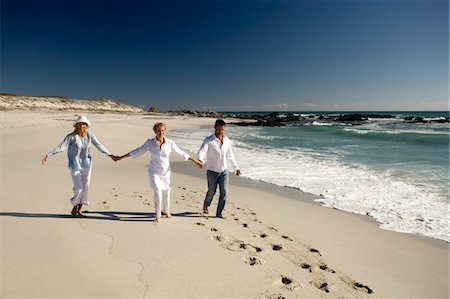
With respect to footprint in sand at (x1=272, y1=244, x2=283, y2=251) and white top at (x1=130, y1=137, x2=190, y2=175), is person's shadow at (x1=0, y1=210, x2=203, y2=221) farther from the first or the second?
footprint in sand at (x1=272, y1=244, x2=283, y2=251)

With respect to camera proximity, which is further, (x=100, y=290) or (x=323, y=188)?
(x=323, y=188)

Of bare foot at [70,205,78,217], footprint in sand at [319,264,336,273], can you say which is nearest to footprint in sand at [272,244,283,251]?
footprint in sand at [319,264,336,273]

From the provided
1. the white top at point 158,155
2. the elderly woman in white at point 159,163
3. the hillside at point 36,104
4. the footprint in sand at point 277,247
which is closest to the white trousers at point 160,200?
the elderly woman in white at point 159,163

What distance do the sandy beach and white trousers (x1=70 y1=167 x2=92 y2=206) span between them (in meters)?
0.33

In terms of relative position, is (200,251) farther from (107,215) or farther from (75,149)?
(75,149)

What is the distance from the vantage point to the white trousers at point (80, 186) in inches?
214

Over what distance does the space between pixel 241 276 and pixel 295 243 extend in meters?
1.39

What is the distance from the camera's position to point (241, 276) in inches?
147

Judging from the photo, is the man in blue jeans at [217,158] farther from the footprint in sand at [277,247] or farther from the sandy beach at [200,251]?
the footprint in sand at [277,247]

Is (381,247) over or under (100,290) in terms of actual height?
under

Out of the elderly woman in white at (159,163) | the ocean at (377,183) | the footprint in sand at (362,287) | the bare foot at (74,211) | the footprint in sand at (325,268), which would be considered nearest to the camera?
the footprint in sand at (362,287)

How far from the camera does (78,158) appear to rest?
543 cm

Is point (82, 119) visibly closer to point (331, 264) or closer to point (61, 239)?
point (61, 239)

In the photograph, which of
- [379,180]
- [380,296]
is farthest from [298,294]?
[379,180]
